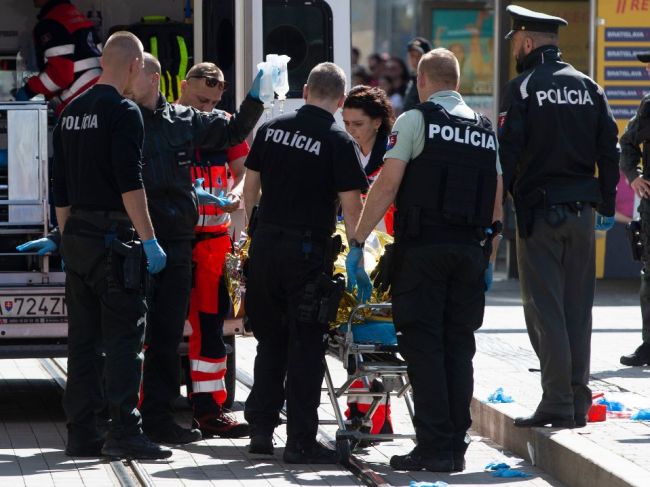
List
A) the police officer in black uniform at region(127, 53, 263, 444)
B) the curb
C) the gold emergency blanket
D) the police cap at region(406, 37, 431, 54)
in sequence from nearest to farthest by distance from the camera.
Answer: the curb, the gold emergency blanket, the police officer in black uniform at region(127, 53, 263, 444), the police cap at region(406, 37, 431, 54)

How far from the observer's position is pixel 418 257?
720cm

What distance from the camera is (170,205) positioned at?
7867mm

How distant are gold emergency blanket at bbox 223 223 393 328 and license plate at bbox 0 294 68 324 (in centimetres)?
90

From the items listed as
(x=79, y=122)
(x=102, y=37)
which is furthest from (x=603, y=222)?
(x=102, y=37)

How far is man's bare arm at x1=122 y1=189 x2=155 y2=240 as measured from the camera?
7.28 metres

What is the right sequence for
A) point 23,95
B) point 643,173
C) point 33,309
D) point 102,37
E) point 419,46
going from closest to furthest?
point 33,309 < point 643,173 < point 23,95 < point 102,37 < point 419,46

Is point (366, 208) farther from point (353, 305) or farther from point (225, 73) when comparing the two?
point (225, 73)

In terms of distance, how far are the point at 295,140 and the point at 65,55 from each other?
322cm

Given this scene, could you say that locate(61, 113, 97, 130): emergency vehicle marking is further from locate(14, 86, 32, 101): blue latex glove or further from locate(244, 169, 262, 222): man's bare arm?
locate(14, 86, 32, 101): blue latex glove

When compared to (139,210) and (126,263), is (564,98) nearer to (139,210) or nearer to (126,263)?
(139,210)

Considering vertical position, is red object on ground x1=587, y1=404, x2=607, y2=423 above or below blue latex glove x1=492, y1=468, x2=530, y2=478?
above

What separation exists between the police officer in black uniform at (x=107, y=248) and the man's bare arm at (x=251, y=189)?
1.71ft

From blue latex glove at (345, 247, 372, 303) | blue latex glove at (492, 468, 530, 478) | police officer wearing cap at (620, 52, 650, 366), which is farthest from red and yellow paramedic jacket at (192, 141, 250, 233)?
police officer wearing cap at (620, 52, 650, 366)

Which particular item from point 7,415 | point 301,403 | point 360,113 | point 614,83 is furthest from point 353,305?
point 614,83
